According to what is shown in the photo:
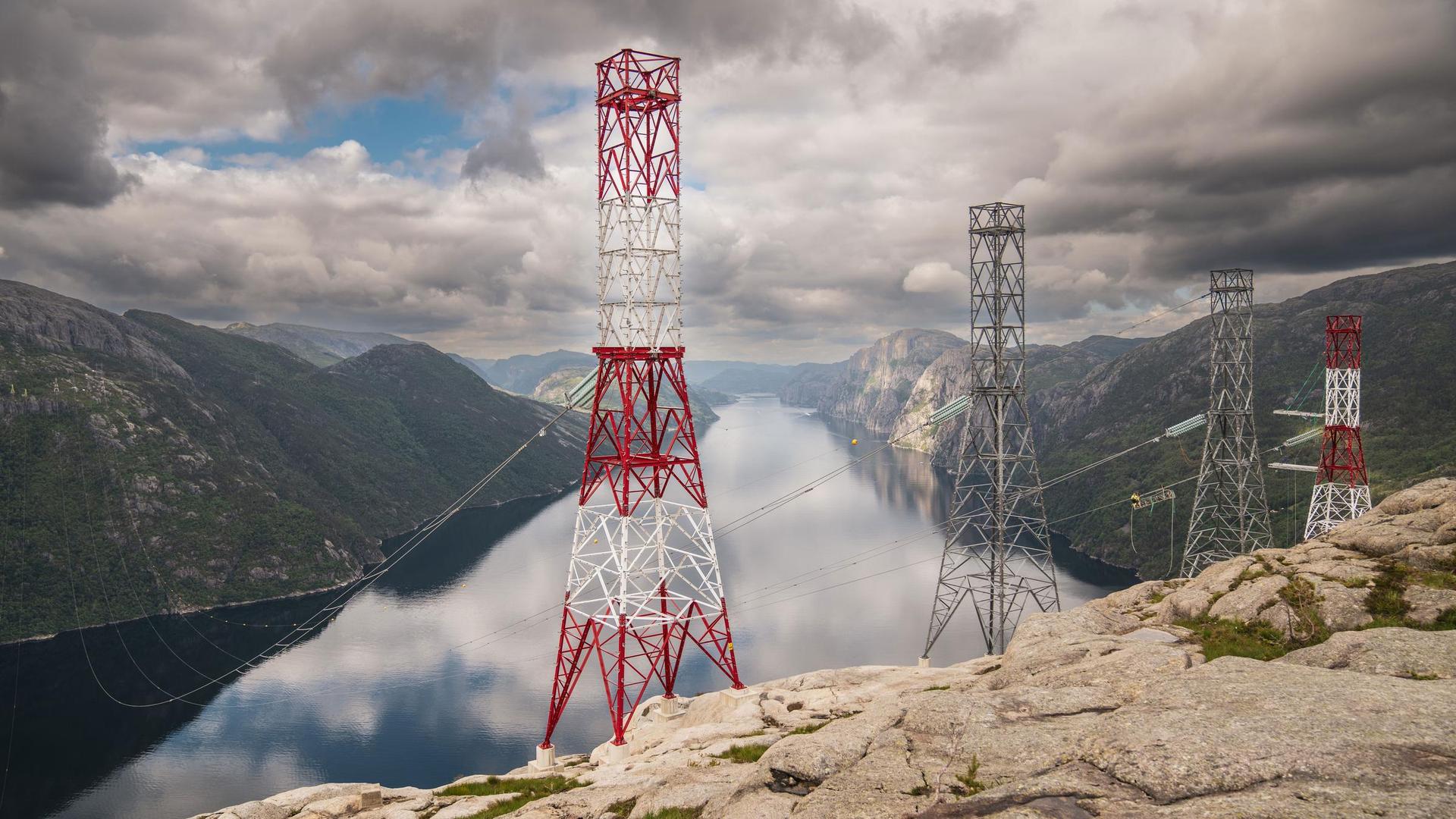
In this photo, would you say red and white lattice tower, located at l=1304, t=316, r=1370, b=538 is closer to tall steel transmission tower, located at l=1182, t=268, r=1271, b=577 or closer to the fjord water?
tall steel transmission tower, located at l=1182, t=268, r=1271, b=577

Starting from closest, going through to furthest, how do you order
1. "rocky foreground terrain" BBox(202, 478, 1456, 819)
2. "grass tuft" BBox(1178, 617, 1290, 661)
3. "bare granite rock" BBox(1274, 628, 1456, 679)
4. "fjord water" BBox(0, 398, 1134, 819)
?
"rocky foreground terrain" BBox(202, 478, 1456, 819) → "bare granite rock" BBox(1274, 628, 1456, 679) → "grass tuft" BBox(1178, 617, 1290, 661) → "fjord water" BBox(0, 398, 1134, 819)

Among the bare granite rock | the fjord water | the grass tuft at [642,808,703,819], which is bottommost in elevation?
the fjord water

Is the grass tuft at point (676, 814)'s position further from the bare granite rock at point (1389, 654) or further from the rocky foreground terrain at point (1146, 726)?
the bare granite rock at point (1389, 654)

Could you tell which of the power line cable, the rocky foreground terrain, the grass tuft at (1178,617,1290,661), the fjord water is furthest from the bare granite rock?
the power line cable

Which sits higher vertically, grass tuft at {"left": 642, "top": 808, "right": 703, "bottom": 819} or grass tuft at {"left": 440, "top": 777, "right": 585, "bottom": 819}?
grass tuft at {"left": 642, "top": 808, "right": 703, "bottom": 819}

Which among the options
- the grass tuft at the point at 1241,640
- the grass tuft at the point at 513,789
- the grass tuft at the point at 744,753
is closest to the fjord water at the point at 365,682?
the grass tuft at the point at 513,789

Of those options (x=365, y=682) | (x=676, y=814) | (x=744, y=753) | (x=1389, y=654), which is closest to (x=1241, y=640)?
(x=1389, y=654)
